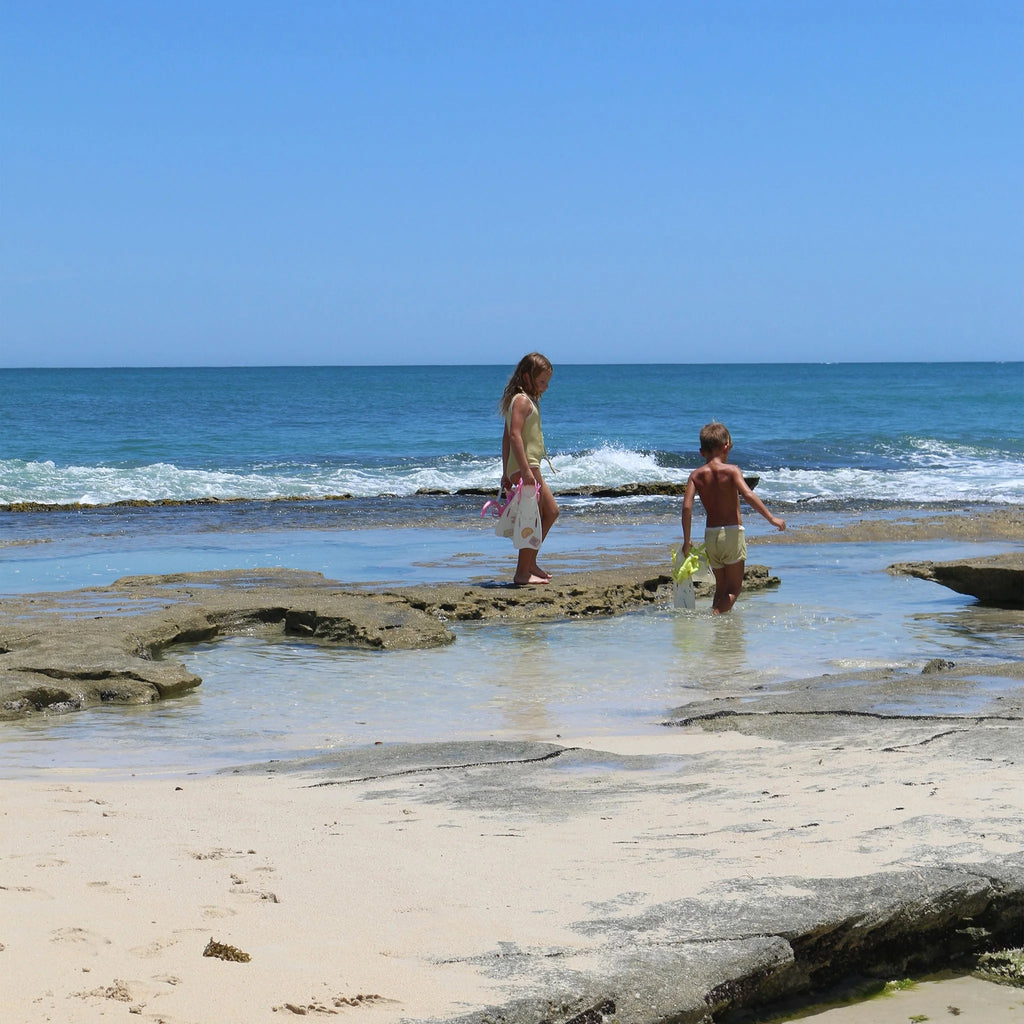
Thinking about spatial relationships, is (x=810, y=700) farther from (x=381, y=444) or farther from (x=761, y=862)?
(x=381, y=444)

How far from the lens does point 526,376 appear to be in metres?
9.33

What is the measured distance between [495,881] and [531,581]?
6.66 m

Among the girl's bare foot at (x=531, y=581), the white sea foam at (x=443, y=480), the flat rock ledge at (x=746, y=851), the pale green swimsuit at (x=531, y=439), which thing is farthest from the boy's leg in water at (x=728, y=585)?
the white sea foam at (x=443, y=480)

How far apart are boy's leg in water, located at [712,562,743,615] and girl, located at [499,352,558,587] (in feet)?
4.60

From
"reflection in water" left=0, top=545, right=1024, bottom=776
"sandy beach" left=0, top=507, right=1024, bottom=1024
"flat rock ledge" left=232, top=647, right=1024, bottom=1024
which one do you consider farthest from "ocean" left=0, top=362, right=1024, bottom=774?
"sandy beach" left=0, top=507, right=1024, bottom=1024

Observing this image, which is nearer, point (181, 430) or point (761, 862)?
point (761, 862)

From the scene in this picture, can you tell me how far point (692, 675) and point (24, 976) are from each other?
15.5ft

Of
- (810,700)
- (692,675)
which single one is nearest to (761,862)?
(810,700)

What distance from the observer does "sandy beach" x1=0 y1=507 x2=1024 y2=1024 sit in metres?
2.62

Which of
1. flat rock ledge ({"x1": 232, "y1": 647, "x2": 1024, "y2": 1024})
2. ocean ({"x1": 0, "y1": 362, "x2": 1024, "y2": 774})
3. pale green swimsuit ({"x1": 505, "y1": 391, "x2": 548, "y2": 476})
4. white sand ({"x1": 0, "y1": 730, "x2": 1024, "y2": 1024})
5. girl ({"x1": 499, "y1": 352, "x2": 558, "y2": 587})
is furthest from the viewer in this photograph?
pale green swimsuit ({"x1": 505, "y1": 391, "x2": 548, "y2": 476})

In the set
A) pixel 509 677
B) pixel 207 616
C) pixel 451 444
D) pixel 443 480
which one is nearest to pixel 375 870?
pixel 509 677

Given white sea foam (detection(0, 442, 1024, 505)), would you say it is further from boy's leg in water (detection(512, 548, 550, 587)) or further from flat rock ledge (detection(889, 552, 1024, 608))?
boy's leg in water (detection(512, 548, 550, 587))

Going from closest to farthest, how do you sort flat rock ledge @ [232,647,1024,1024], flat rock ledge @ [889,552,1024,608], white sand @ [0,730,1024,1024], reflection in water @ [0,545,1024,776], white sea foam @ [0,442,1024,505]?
white sand @ [0,730,1024,1024] < flat rock ledge @ [232,647,1024,1024] < reflection in water @ [0,545,1024,776] < flat rock ledge @ [889,552,1024,608] < white sea foam @ [0,442,1024,505]

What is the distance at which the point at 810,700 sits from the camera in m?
5.84
